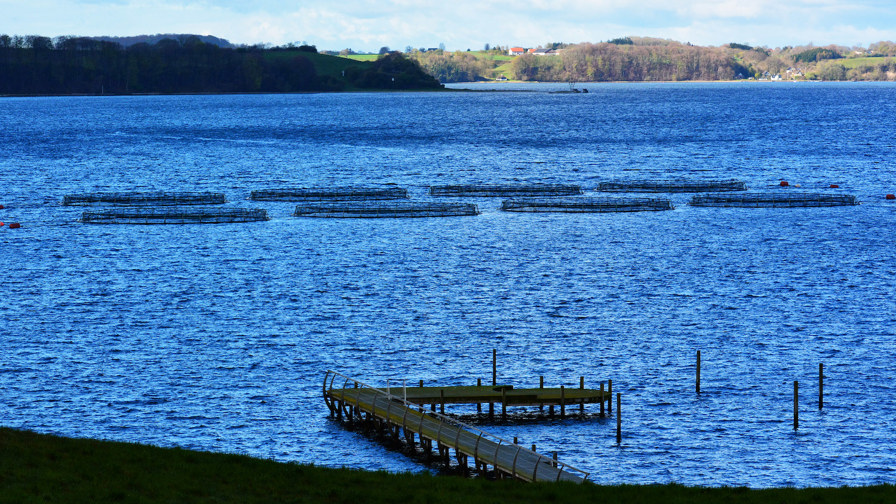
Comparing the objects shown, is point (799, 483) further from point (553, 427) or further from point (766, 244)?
point (766, 244)

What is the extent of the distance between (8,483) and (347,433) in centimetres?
2670

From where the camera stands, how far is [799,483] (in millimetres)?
53375

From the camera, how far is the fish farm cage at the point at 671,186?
180 m

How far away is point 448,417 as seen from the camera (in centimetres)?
5834

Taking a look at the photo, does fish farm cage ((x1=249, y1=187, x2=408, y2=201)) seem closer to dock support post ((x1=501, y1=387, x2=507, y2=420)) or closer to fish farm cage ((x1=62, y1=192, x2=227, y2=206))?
fish farm cage ((x1=62, y1=192, x2=227, y2=206))

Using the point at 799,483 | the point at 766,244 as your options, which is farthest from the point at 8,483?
the point at 766,244

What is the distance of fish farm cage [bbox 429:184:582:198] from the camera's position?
Result: 570ft

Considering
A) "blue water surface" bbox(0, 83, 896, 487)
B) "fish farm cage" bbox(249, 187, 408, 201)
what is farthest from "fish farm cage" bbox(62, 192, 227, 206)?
"blue water surface" bbox(0, 83, 896, 487)

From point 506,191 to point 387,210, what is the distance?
28407mm

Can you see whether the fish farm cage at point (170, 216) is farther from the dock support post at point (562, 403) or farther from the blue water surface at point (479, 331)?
the dock support post at point (562, 403)

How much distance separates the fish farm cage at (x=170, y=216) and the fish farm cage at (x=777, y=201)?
69032 millimetres

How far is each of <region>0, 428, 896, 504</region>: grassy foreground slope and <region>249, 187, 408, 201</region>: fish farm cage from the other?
12419 centimetres

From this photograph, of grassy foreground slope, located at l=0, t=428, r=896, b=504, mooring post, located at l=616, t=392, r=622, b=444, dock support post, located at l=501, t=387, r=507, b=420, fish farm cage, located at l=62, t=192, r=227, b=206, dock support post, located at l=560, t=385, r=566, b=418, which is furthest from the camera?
fish farm cage, located at l=62, t=192, r=227, b=206

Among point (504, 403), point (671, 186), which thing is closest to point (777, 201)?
point (671, 186)
